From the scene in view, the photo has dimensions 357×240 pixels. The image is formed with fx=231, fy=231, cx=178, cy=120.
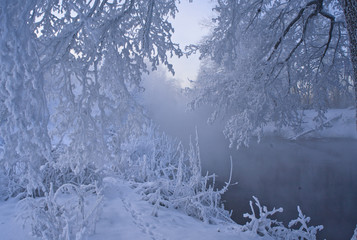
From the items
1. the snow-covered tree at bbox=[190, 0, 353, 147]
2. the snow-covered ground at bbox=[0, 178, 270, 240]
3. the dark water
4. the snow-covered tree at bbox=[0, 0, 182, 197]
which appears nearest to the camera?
the snow-covered tree at bbox=[0, 0, 182, 197]

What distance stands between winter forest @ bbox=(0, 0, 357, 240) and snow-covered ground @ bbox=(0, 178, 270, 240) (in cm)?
3

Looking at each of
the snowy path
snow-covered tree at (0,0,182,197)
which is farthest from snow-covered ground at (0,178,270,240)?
snow-covered tree at (0,0,182,197)

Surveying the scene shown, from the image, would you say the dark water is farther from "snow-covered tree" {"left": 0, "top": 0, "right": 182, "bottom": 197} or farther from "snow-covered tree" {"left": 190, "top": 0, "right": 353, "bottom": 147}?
"snow-covered tree" {"left": 0, "top": 0, "right": 182, "bottom": 197}

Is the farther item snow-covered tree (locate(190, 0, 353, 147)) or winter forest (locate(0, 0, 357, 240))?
snow-covered tree (locate(190, 0, 353, 147))

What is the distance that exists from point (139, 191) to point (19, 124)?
3624 millimetres

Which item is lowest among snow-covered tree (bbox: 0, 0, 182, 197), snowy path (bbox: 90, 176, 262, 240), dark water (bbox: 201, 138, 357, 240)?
dark water (bbox: 201, 138, 357, 240)

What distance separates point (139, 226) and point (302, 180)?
7916mm

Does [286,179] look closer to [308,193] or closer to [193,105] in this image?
[308,193]

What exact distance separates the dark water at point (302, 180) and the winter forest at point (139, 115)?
2.3 inches

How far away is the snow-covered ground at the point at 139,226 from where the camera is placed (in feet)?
9.93

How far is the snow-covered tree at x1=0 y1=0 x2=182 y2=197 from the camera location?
1720mm

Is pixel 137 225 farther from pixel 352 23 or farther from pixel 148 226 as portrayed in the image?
pixel 352 23

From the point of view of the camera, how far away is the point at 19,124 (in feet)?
5.59

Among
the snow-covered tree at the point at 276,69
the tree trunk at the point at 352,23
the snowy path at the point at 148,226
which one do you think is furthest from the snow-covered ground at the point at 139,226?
the snow-covered tree at the point at 276,69
